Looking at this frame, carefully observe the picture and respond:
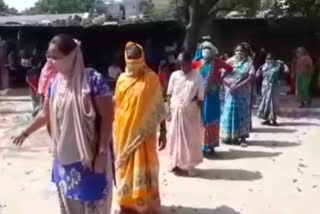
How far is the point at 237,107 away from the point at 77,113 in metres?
5.94

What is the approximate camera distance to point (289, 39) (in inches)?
869

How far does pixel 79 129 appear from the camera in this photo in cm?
398

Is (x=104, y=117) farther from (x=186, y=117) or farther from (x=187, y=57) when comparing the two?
(x=186, y=117)

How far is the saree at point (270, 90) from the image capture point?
12.3 metres

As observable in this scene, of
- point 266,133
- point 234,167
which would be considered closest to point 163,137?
point 234,167

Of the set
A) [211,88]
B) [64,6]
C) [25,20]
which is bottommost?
[211,88]

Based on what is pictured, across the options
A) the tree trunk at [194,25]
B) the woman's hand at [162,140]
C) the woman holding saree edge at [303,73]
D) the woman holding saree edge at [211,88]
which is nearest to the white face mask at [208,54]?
the woman holding saree edge at [211,88]

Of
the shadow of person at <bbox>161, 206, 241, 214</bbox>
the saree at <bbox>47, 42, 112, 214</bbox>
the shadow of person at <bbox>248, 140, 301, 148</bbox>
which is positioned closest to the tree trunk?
the shadow of person at <bbox>248, 140, 301, 148</bbox>

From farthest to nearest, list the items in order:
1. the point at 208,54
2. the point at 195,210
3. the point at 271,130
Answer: the point at 271,130 → the point at 208,54 → the point at 195,210

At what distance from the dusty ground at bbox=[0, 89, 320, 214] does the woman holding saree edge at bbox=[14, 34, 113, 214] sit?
2.13m

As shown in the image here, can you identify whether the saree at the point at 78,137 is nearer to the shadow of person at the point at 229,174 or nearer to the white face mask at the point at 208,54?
the shadow of person at the point at 229,174

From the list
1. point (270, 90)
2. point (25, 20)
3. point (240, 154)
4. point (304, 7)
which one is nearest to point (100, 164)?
point (240, 154)

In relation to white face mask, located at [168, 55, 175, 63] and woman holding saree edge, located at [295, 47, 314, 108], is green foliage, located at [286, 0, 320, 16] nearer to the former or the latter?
woman holding saree edge, located at [295, 47, 314, 108]

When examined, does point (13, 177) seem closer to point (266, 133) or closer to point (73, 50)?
point (73, 50)
